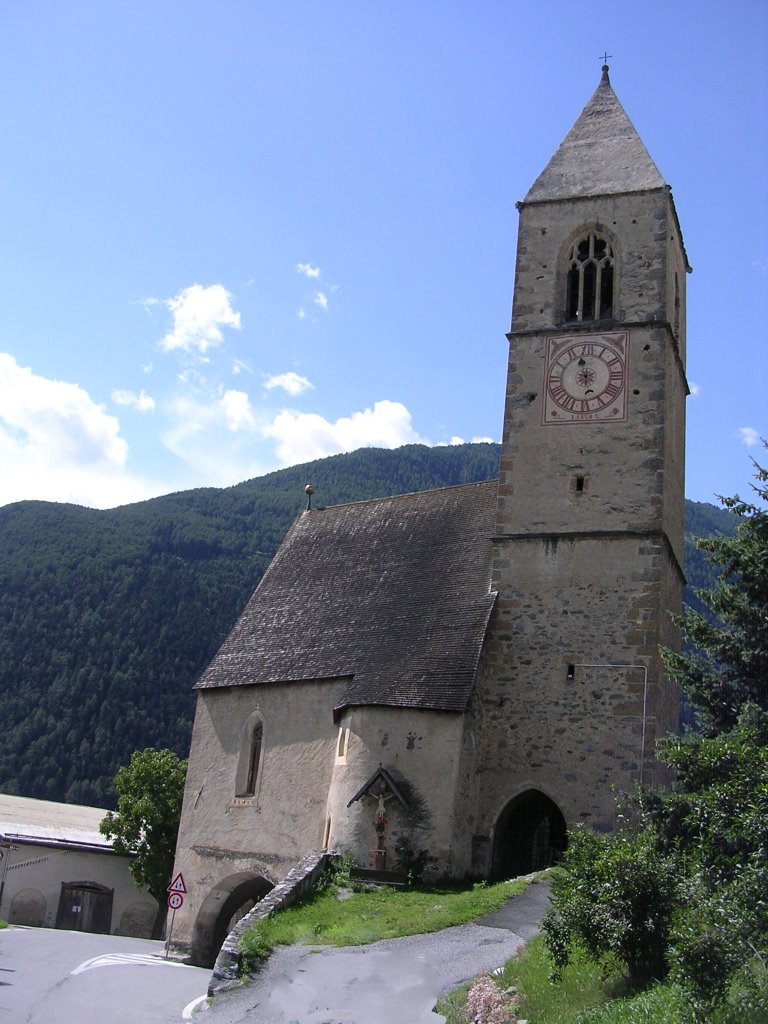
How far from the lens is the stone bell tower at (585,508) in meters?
23.8

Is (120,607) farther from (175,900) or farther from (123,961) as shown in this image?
(123,961)

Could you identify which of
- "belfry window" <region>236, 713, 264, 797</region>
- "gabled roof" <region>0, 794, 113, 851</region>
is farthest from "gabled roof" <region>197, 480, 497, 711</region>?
"gabled roof" <region>0, 794, 113, 851</region>

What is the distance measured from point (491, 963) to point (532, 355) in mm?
15525

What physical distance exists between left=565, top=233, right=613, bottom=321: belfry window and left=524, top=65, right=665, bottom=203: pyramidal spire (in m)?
1.40

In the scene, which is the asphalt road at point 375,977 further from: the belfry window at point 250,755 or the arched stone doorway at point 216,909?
the belfry window at point 250,755

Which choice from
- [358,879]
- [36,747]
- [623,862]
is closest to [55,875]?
[358,879]

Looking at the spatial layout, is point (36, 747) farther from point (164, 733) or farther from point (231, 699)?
point (231, 699)

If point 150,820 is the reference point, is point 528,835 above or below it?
above

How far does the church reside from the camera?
2342cm

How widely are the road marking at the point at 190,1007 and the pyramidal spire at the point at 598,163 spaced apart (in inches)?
799

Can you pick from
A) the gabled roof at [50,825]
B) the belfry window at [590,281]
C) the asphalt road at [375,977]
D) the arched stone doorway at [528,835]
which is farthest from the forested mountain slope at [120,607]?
the asphalt road at [375,977]

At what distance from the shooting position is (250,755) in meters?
28.6

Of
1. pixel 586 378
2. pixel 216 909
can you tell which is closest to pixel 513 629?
pixel 586 378

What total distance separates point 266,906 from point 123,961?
4369mm
